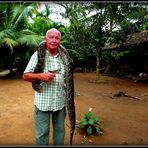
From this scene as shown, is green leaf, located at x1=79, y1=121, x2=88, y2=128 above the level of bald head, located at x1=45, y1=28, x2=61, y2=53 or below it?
below

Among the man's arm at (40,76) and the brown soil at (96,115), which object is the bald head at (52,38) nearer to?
the man's arm at (40,76)

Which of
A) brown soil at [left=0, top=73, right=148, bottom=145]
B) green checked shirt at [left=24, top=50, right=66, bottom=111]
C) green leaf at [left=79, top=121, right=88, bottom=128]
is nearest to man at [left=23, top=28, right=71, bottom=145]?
green checked shirt at [left=24, top=50, right=66, bottom=111]

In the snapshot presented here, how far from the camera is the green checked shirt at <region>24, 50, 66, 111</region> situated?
120 inches

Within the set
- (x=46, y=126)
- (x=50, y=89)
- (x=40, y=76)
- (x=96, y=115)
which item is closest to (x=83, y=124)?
(x=96, y=115)

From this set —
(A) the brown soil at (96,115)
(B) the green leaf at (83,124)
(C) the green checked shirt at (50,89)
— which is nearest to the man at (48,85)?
(C) the green checked shirt at (50,89)

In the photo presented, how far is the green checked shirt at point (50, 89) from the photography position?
3041mm

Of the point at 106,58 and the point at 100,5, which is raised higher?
the point at 100,5

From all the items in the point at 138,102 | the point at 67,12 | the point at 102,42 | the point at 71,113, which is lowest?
the point at 138,102

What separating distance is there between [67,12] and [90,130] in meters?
7.81

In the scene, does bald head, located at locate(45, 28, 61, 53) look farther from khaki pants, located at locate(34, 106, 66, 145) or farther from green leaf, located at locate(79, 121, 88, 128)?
green leaf, located at locate(79, 121, 88, 128)

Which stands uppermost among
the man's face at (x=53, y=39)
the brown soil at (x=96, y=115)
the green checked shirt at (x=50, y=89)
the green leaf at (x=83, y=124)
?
the man's face at (x=53, y=39)

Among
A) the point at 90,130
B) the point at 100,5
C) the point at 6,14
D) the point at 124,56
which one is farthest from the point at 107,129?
the point at 124,56

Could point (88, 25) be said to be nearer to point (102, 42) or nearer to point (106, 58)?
point (102, 42)

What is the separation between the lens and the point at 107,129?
509 cm
